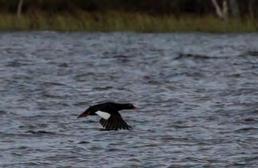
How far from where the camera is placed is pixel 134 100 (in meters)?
22.2

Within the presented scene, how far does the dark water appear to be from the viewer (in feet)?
50.5

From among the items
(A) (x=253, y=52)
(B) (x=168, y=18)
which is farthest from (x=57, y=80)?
(B) (x=168, y=18)

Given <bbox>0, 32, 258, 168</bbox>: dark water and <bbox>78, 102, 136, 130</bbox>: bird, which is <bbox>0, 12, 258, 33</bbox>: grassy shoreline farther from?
<bbox>78, 102, 136, 130</bbox>: bird

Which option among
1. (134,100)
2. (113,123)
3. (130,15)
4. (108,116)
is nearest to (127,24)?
(130,15)

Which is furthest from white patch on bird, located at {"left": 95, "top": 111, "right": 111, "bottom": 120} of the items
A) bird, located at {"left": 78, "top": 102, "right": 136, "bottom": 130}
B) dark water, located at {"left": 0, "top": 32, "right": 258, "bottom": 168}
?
dark water, located at {"left": 0, "top": 32, "right": 258, "bottom": 168}

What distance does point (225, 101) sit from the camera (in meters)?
21.9

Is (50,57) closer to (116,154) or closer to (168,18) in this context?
(168,18)

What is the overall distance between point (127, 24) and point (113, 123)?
28.0m

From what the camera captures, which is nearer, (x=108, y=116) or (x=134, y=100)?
(x=108, y=116)

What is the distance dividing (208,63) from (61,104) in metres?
11.3

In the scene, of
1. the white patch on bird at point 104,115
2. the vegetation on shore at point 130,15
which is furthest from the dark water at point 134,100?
the vegetation on shore at point 130,15

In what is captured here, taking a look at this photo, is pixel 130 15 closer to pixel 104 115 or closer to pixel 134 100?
pixel 134 100

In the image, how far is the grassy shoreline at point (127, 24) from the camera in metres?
43.7

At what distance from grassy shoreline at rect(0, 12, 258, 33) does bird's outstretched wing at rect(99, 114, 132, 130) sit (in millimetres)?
26847
